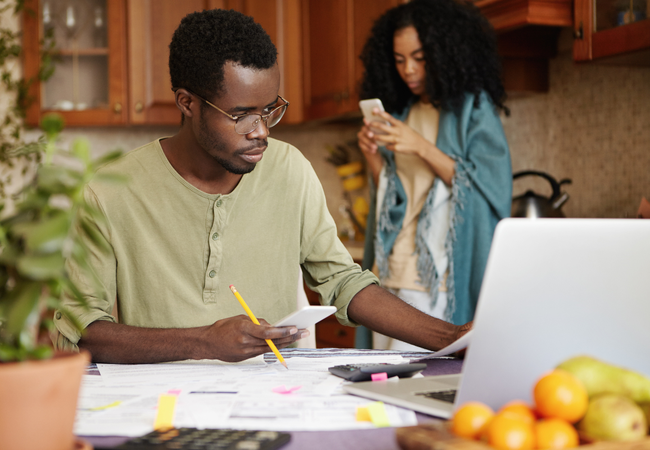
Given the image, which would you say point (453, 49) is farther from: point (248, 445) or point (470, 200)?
point (248, 445)

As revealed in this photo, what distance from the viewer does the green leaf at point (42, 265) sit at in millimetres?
486

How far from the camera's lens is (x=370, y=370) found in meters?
0.92

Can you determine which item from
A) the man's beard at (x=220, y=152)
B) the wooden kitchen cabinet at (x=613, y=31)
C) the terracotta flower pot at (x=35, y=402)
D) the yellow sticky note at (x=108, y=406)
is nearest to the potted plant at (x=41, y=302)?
the terracotta flower pot at (x=35, y=402)

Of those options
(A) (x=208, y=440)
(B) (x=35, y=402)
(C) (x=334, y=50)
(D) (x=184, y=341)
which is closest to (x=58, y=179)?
(B) (x=35, y=402)

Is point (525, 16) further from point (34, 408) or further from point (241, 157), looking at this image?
point (34, 408)

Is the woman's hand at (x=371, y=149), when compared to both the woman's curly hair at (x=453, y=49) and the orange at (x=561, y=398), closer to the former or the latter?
the woman's curly hair at (x=453, y=49)

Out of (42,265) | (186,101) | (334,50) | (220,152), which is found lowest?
(42,265)

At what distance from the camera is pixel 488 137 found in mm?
2012

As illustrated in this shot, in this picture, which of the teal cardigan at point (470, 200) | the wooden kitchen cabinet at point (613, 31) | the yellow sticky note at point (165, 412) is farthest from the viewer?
the teal cardigan at point (470, 200)

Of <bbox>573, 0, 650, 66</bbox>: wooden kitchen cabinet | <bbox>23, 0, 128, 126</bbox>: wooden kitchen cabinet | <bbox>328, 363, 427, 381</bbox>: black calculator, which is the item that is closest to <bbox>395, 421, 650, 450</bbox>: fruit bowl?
<bbox>328, 363, 427, 381</bbox>: black calculator

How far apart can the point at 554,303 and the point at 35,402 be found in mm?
478

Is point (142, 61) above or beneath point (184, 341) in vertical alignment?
above

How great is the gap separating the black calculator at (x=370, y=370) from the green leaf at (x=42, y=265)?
20.0 inches

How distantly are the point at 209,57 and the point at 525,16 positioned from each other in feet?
3.61
